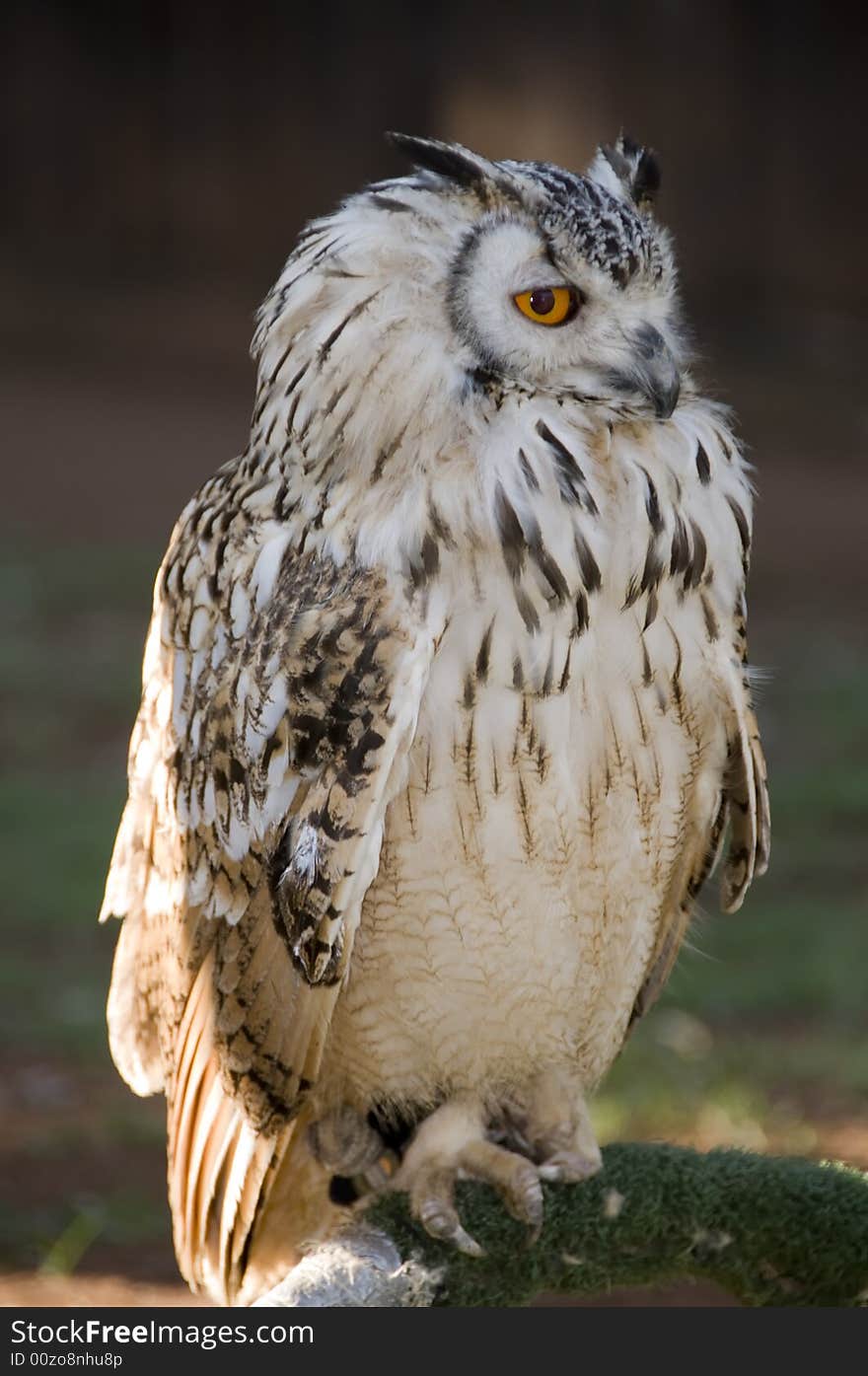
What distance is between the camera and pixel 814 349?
10.2 metres

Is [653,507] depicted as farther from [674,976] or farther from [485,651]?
[674,976]

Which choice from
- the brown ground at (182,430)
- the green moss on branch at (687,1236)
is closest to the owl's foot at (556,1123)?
the green moss on branch at (687,1236)

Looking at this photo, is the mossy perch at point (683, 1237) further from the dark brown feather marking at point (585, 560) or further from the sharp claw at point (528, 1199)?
the dark brown feather marking at point (585, 560)

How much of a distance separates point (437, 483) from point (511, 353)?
0.54 ft

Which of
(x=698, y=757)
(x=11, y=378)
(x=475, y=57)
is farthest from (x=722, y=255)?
(x=698, y=757)

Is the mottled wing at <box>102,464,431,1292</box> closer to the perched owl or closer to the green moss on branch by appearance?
the perched owl

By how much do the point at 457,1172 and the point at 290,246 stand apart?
9090 millimetres

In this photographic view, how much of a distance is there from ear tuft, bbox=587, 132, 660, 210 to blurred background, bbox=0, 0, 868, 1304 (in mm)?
3965

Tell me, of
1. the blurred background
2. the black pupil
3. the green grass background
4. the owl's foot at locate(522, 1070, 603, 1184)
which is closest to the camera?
the black pupil

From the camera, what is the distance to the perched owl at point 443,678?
76.1 inches

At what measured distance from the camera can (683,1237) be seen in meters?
2.08

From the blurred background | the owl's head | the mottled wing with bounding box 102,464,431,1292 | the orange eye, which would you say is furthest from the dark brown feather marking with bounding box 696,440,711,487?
the blurred background

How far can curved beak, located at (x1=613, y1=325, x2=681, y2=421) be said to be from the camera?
192 centimetres

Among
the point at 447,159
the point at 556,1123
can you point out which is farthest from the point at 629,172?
the point at 556,1123
